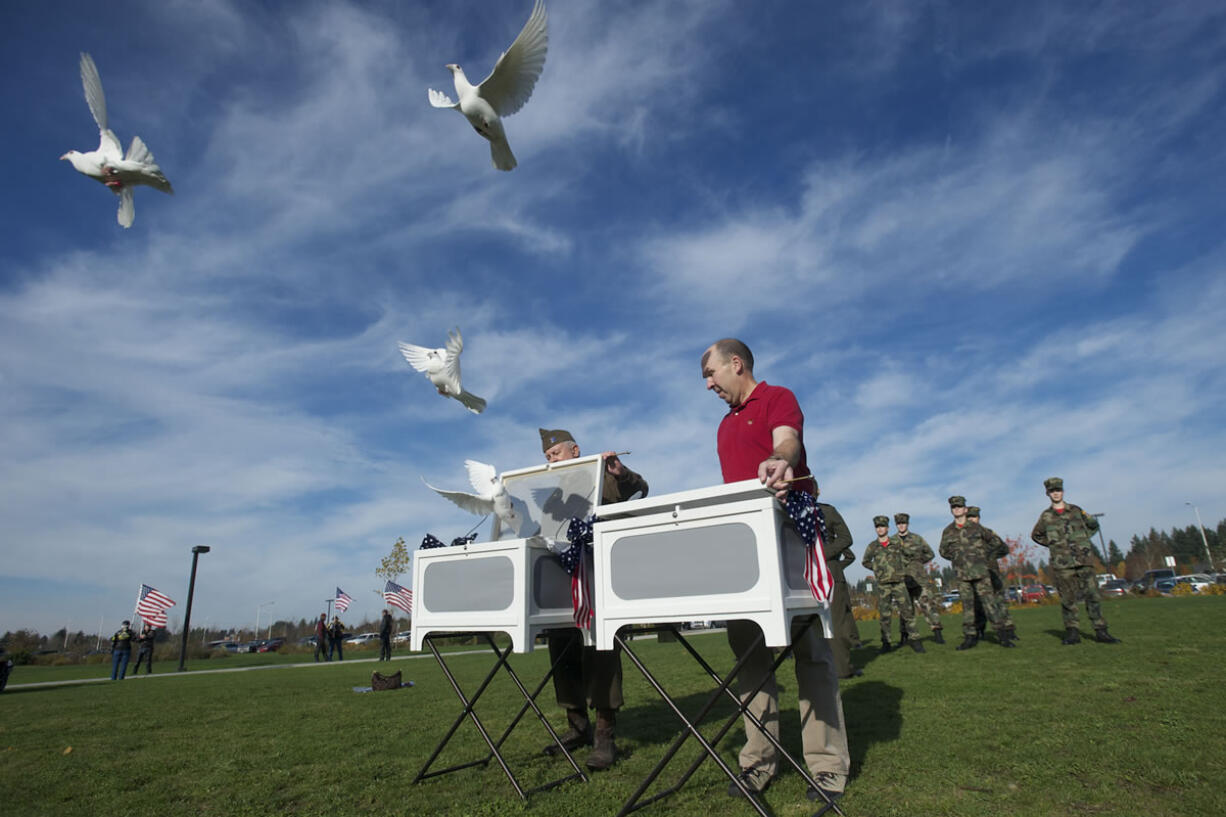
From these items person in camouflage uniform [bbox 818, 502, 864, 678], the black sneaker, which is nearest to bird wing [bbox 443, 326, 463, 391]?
the black sneaker

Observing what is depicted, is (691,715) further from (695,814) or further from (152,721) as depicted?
(152,721)

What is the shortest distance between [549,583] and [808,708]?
1432 mm

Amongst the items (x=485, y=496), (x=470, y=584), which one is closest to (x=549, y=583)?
(x=470, y=584)

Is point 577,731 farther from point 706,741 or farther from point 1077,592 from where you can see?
point 1077,592

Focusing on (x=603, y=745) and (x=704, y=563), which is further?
(x=603, y=745)

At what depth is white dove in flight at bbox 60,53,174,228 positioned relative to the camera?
Result: 4324 millimetres

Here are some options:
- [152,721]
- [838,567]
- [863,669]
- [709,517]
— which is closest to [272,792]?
[709,517]

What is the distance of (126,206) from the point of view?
178 inches

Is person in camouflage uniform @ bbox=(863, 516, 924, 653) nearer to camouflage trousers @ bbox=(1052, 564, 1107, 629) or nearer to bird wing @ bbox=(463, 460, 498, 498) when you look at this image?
camouflage trousers @ bbox=(1052, 564, 1107, 629)

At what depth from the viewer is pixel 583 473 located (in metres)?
3.83

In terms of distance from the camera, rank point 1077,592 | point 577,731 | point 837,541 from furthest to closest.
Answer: point 1077,592 → point 837,541 → point 577,731

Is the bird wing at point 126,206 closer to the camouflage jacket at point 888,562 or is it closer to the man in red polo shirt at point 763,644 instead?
the man in red polo shirt at point 763,644

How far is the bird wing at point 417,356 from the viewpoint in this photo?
4156 millimetres

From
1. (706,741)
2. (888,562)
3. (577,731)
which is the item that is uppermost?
(888,562)
